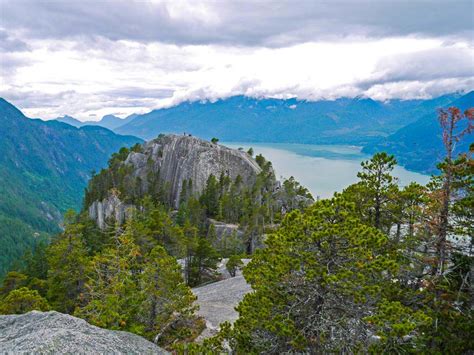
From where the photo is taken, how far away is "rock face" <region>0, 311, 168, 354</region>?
12.2 meters

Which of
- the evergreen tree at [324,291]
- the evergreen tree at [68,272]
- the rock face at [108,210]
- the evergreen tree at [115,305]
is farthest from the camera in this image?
the rock face at [108,210]

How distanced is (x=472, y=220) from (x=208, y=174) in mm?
68681

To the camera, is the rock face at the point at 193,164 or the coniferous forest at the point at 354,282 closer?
the coniferous forest at the point at 354,282

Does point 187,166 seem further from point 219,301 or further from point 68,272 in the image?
point 68,272

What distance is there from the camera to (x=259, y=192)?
75.4m

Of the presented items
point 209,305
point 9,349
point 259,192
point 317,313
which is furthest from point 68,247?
point 259,192

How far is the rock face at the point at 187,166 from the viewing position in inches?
3184

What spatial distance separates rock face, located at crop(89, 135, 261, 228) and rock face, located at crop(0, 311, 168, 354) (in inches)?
2477

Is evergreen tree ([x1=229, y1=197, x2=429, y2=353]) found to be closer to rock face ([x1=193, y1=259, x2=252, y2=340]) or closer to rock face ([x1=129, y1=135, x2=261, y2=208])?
rock face ([x1=193, y1=259, x2=252, y2=340])

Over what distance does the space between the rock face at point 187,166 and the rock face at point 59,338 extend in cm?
6292

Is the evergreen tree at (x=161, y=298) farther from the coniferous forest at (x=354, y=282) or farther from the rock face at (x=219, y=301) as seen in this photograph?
the rock face at (x=219, y=301)

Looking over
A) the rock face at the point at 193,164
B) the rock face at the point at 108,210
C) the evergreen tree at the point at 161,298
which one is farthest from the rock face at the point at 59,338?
the rock face at the point at 193,164

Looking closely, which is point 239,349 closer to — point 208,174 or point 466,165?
point 466,165

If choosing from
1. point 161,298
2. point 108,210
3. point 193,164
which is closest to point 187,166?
point 193,164
